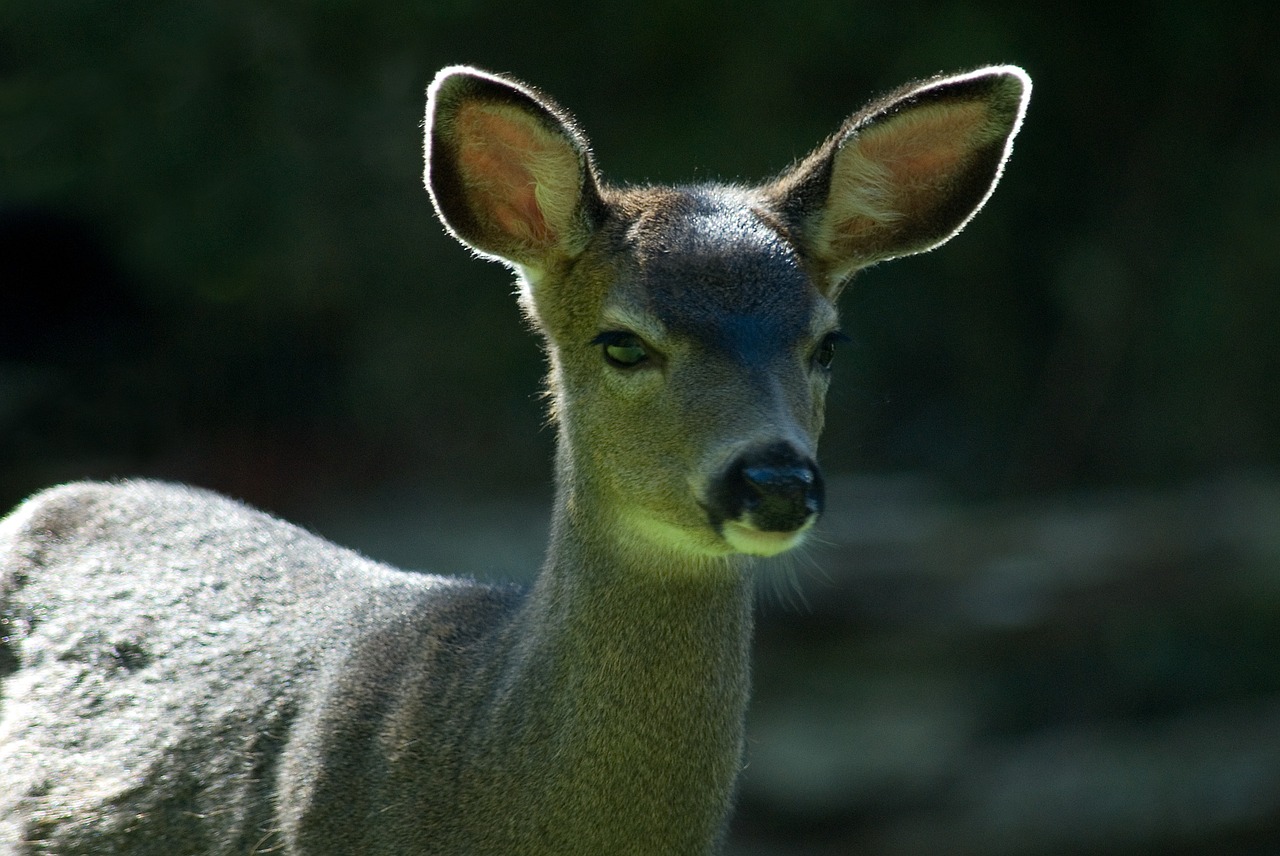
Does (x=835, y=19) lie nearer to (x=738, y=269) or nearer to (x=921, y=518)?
(x=921, y=518)

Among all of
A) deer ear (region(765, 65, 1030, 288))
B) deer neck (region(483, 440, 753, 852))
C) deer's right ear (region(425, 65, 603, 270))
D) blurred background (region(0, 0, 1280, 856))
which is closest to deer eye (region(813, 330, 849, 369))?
deer ear (region(765, 65, 1030, 288))

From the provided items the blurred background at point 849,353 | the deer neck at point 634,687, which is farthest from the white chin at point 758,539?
the blurred background at point 849,353

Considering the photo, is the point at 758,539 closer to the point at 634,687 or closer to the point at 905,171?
the point at 634,687

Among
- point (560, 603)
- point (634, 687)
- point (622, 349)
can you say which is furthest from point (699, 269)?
point (634, 687)

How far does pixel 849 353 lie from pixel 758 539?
25.0 feet

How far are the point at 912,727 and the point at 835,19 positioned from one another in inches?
184

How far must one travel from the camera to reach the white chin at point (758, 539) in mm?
3855

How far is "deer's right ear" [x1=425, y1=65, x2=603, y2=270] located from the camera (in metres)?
4.38

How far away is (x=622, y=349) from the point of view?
4320mm

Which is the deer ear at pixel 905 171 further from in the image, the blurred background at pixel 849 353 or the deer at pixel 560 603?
the blurred background at pixel 849 353

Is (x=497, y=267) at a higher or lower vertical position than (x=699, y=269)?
higher

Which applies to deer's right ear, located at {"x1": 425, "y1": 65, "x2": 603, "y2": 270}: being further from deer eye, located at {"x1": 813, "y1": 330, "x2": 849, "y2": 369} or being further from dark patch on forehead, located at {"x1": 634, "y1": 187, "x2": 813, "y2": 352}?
deer eye, located at {"x1": 813, "y1": 330, "x2": 849, "y2": 369}

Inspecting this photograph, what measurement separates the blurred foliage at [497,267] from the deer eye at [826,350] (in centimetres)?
643

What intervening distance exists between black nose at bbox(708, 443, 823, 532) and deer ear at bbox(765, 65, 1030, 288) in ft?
3.35
